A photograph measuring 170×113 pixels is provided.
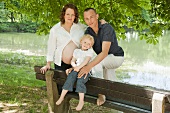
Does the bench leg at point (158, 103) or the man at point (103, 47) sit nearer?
the bench leg at point (158, 103)

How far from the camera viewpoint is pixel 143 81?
1252 cm

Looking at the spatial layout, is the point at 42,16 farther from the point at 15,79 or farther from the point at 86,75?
the point at 86,75

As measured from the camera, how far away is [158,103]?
288 centimetres

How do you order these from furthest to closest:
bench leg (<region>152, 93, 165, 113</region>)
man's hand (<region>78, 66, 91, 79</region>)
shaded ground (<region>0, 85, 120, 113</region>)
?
shaded ground (<region>0, 85, 120, 113</region>)
man's hand (<region>78, 66, 91, 79</region>)
bench leg (<region>152, 93, 165, 113</region>)

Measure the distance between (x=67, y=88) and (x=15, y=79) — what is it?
674cm

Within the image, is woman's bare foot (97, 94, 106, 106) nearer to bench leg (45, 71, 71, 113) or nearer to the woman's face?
bench leg (45, 71, 71, 113)

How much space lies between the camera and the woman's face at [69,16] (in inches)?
152

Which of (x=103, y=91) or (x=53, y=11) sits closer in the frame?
(x=103, y=91)

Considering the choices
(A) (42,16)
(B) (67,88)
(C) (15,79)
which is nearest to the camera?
(B) (67,88)

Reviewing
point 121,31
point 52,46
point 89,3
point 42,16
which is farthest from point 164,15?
point 52,46

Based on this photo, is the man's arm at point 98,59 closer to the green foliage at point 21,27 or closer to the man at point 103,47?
the man at point 103,47

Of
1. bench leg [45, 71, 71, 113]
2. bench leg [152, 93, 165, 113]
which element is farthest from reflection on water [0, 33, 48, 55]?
bench leg [152, 93, 165, 113]

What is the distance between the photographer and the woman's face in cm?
387

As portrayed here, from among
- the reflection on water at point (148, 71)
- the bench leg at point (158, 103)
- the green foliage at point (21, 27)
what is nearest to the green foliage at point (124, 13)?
the bench leg at point (158, 103)
